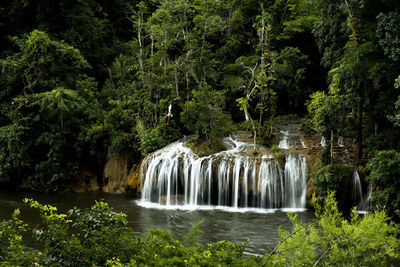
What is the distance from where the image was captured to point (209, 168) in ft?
49.2

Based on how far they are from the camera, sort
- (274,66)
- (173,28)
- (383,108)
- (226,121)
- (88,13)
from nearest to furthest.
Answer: (383,108) → (226,121) → (274,66) → (173,28) → (88,13)

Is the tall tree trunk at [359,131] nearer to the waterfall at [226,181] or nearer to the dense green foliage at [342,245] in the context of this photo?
the waterfall at [226,181]

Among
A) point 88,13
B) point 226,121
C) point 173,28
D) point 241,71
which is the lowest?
point 226,121

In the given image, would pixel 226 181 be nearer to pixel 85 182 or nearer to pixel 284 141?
pixel 284 141

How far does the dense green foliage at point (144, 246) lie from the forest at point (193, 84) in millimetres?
528

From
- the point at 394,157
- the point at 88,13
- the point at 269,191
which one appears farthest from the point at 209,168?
the point at 88,13

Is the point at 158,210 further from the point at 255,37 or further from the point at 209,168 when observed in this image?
the point at 255,37

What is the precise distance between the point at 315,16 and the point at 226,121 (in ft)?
31.1

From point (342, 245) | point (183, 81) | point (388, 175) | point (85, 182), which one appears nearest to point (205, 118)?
point (183, 81)

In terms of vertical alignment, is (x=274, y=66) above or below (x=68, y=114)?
above

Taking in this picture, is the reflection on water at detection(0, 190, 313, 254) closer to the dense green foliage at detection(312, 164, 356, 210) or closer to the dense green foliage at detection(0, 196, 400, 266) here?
the dense green foliage at detection(312, 164, 356, 210)

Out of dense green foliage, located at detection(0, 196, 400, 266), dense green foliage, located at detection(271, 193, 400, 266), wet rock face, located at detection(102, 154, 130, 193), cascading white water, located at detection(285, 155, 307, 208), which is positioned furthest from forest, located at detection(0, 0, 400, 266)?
cascading white water, located at detection(285, 155, 307, 208)

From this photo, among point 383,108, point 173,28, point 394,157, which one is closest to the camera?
point 394,157

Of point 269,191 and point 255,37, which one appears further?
point 255,37
